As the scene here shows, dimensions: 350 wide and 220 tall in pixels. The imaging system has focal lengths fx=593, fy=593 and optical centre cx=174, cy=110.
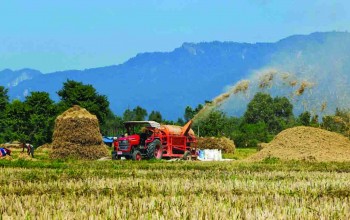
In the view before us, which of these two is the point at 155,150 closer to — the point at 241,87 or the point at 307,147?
the point at 241,87

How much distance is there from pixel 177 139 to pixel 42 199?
27.0m

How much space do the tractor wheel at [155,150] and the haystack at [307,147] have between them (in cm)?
522

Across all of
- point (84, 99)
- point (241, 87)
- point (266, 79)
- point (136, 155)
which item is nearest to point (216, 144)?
point (241, 87)

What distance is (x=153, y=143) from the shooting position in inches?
1331

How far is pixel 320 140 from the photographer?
3350 centimetres

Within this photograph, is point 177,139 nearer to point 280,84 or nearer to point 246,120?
point 280,84

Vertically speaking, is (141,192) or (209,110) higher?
(209,110)

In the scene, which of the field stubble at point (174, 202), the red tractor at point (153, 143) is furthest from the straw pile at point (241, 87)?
the field stubble at point (174, 202)

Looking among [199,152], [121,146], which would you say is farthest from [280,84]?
[121,146]

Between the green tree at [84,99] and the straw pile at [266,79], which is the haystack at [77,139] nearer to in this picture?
the straw pile at [266,79]

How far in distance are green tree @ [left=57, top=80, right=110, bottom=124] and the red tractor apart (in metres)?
56.3

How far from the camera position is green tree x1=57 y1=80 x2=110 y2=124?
302ft

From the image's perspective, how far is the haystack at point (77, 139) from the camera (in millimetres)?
38719

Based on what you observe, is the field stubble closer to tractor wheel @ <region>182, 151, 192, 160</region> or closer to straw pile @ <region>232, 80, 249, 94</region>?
tractor wheel @ <region>182, 151, 192, 160</region>
